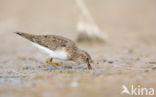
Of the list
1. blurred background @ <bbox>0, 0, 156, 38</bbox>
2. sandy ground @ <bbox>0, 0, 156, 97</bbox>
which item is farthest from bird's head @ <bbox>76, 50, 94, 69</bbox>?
blurred background @ <bbox>0, 0, 156, 38</bbox>

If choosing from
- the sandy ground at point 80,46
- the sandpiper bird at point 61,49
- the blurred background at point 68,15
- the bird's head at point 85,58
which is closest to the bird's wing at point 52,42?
the sandpiper bird at point 61,49

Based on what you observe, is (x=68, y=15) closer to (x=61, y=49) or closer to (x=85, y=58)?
(x=61, y=49)

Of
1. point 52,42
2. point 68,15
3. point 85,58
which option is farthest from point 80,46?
point 68,15

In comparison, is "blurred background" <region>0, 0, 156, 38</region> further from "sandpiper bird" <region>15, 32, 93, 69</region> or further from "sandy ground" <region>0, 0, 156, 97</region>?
"sandpiper bird" <region>15, 32, 93, 69</region>

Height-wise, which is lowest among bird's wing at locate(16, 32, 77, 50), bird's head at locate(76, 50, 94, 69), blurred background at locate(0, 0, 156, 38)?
bird's head at locate(76, 50, 94, 69)

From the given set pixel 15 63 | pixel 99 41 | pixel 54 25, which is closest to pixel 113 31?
pixel 54 25

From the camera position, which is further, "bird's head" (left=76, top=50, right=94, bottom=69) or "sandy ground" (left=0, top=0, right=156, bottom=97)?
"bird's head" (left=76, top=50, right=94, bottom=69)

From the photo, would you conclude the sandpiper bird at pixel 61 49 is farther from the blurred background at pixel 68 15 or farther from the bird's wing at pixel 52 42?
the blurred background at pixel 68 15
